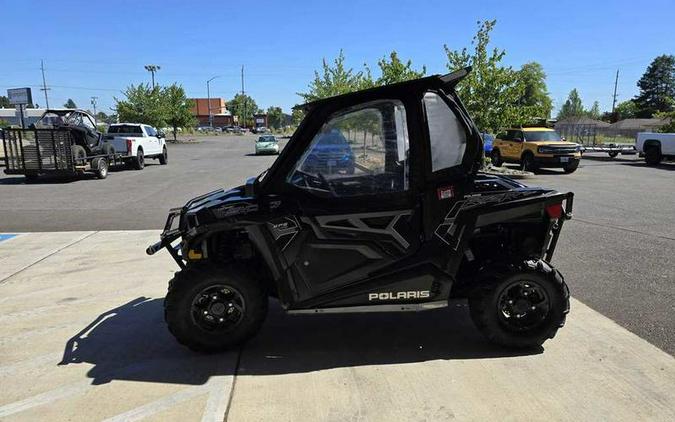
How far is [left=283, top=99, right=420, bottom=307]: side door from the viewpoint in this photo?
3746mm

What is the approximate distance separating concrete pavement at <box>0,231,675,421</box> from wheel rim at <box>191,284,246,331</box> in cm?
26

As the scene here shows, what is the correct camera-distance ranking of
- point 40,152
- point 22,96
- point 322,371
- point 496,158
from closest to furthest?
point 322,371 < point 40,152 < point 496,158 < point 22,96

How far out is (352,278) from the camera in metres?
3.80

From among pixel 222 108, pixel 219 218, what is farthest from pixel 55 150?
pixel 222 108

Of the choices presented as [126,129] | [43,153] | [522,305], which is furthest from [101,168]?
[522,305]

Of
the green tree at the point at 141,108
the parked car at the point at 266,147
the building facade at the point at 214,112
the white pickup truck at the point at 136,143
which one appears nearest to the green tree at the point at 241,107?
the building facade at the point at 214,112

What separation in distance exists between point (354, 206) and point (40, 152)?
16971 millimetres

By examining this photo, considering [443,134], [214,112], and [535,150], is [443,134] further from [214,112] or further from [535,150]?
[214,112]

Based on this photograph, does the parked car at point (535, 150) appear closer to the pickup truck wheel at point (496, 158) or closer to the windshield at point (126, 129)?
the pickup truck wheel at point (496, 158)

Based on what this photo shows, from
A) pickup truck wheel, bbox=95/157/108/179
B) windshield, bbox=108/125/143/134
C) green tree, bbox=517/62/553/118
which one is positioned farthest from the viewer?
green tree, bbox=517/62/553/118

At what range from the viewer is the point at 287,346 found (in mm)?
4086

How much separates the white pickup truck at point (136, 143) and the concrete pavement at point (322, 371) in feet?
60.1

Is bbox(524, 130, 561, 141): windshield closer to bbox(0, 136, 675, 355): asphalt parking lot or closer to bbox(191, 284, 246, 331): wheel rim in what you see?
bbox(0, 136, 675, 355): asphalt parking lot

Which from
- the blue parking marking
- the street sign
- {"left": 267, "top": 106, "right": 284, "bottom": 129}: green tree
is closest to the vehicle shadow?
the blue parking marking
